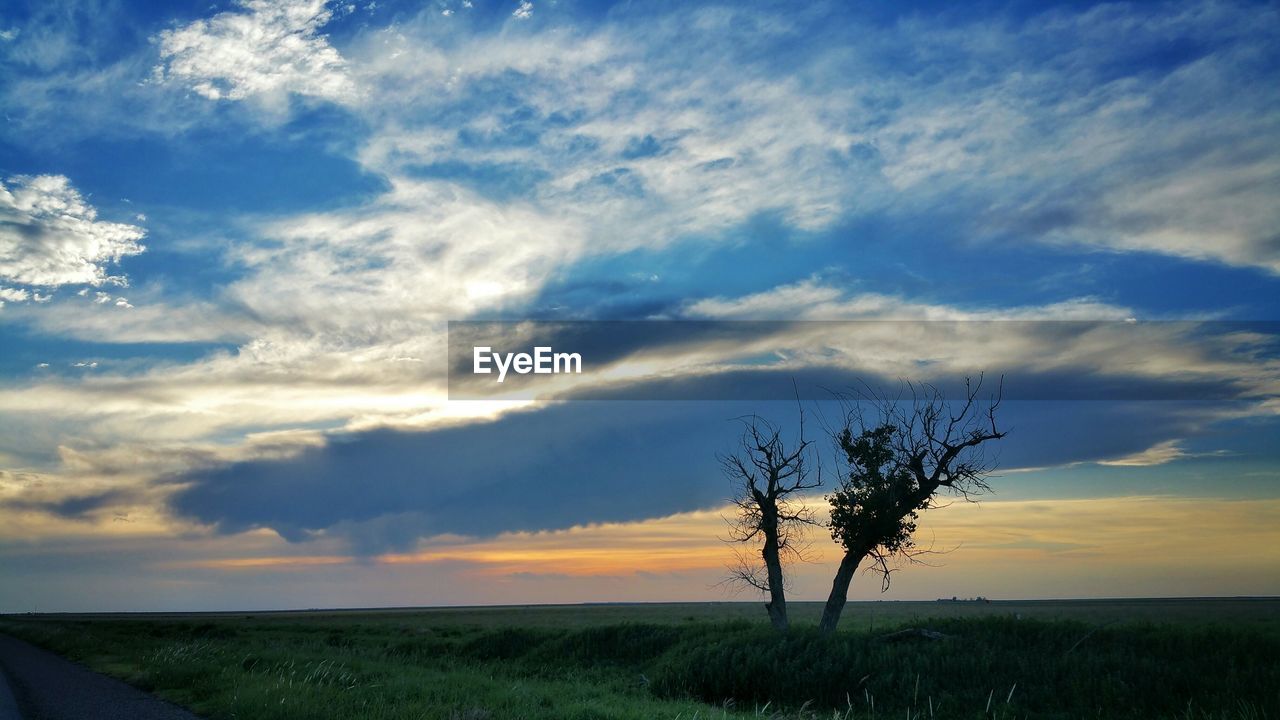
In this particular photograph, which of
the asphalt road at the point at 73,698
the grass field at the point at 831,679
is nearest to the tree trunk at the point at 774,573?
the grass field at the point at 831,679

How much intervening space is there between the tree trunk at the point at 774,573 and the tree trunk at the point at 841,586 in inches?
77.0

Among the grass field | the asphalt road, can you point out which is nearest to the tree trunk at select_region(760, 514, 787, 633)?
the grass field

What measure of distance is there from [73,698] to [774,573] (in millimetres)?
26979

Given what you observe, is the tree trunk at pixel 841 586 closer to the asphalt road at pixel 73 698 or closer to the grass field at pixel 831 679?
the grass field at pixel 831 679

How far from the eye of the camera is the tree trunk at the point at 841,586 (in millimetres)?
36562

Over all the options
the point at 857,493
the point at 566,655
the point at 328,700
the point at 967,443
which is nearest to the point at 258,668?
the point at 328,700

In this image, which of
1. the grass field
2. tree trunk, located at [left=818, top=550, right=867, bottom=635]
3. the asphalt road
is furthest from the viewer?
tree trunk, located at [left=818, top=550, right=867, bottom=635]

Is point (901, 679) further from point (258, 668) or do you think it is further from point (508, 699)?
point (258, 668)

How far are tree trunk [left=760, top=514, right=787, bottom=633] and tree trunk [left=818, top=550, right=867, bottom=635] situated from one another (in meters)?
1.96

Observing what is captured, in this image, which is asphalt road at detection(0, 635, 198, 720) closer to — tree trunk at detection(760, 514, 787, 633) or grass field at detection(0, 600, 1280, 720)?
grass field at detection(0, 600, 1280, 720)

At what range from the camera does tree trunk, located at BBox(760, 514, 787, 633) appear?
125ft

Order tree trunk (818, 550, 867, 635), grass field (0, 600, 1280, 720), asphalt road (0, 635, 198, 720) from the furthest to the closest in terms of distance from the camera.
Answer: tree trunk (818, 550, 867, 635) < grass field (0, 600, 1280, 720) < asphalt road (0, 635, 198, 720)

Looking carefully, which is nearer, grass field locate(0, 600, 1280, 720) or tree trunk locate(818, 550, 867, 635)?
grass field locate(0, 600, 1280, 720)

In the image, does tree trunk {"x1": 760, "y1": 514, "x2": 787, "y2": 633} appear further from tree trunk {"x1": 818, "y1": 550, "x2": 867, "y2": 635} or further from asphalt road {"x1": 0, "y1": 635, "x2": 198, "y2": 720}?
asphalt road {"x1": 0, "y1": 635, "x2": 198, "y2": 720}
